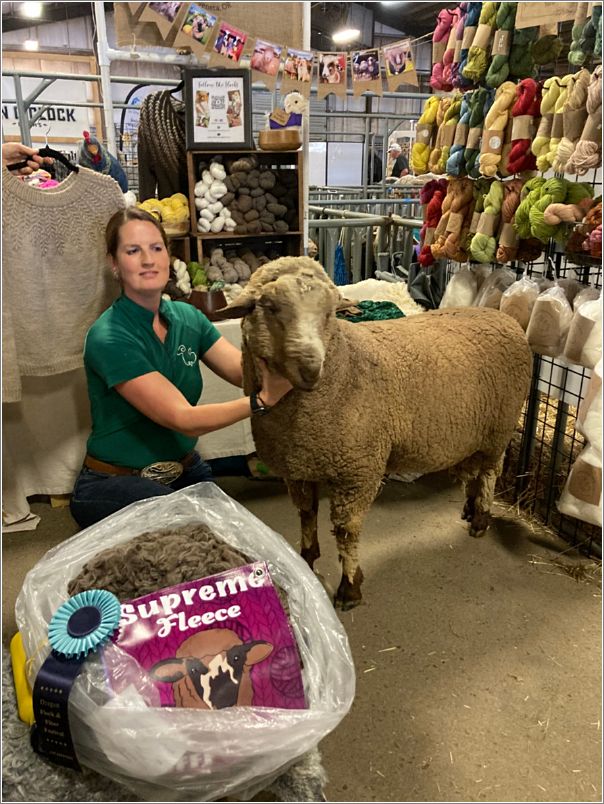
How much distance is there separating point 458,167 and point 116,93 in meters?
9.90

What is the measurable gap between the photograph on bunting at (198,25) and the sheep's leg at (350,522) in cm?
225

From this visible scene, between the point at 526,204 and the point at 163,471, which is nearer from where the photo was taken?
the point at 163,471

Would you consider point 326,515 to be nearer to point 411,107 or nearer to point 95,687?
point 95,687

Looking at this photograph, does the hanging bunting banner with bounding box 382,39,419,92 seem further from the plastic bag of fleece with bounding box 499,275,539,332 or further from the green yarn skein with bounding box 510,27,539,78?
the plastic bag of fleece with bounding box 499,275,539,332

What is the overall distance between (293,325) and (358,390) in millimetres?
396

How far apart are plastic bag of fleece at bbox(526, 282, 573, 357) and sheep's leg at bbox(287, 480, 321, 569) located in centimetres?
98

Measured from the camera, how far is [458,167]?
2.54 m

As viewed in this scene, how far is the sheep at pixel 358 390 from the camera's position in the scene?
1.52 m

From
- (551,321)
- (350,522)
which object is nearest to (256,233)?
(551,321)

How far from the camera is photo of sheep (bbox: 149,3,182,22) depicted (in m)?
2.73

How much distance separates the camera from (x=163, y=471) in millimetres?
→ 1929

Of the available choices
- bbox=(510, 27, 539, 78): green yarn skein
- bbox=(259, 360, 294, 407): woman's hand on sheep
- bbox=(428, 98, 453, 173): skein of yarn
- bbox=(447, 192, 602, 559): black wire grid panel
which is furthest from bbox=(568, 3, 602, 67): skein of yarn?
bbox=(259, 360, 294, 407): woman's hand on sheep

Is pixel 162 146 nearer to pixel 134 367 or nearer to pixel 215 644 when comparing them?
pixel 134 367

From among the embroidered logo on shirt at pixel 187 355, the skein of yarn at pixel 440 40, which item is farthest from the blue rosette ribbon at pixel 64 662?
the skein of yarn at pixel 440 40
